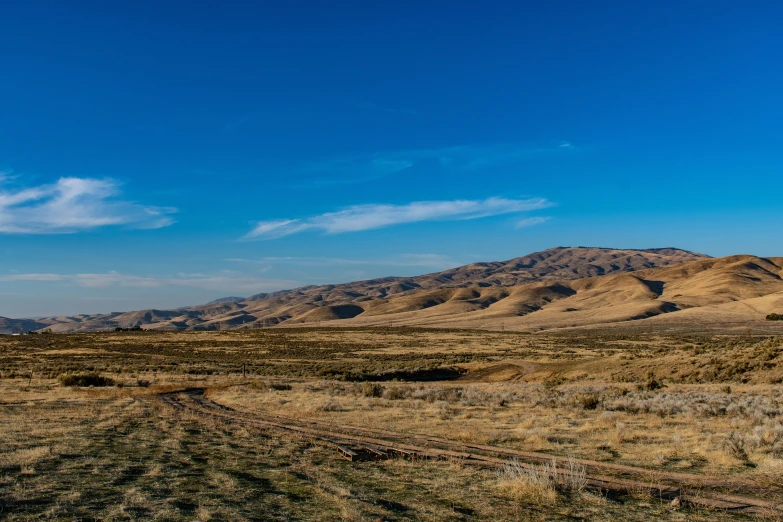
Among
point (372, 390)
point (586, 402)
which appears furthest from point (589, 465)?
point (372, 390)

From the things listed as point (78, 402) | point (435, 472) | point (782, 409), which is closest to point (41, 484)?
point (435, 472)

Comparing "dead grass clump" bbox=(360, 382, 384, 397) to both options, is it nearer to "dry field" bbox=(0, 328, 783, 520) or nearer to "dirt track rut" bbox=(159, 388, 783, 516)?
"dry field" bbox=(0, 328, 783, 520)

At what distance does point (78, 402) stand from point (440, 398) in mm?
17677

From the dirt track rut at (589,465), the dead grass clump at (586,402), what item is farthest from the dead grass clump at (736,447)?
the dead grass clump at (586,402)

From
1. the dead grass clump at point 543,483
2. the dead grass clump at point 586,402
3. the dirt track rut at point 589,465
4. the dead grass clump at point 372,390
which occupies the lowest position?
the dead grass clump at point 372,390

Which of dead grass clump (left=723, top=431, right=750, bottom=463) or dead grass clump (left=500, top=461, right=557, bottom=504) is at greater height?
dead grass clump (left=500, top=461, right=557, bottom=504)

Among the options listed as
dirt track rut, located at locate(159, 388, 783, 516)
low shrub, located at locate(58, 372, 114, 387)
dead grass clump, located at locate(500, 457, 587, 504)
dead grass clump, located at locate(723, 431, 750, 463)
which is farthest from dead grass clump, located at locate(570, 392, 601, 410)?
low shrub, located at locate(58, 372, 114, 387)

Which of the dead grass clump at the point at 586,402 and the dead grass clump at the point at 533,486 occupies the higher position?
the dead grass clump at the point at 533,486

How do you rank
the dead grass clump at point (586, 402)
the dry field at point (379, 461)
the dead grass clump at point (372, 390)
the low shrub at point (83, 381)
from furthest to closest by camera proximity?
the low shrub at point (83, 381)
the dead grass clump at point (372, 390)
the dead grass clump at point (586, 402)
the dry field at point (379, 461)

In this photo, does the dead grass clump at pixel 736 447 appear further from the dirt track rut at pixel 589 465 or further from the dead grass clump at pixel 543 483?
the dead grass clump at pixel 543 483

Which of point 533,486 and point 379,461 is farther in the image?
point 379,461

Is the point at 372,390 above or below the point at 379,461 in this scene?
below

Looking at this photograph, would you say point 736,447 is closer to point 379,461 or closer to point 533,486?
point 533,486

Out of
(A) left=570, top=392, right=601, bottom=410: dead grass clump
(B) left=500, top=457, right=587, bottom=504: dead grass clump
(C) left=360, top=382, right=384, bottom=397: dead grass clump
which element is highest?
(B) left=500, top=457, right=587, bottom=504: dead grass clump
